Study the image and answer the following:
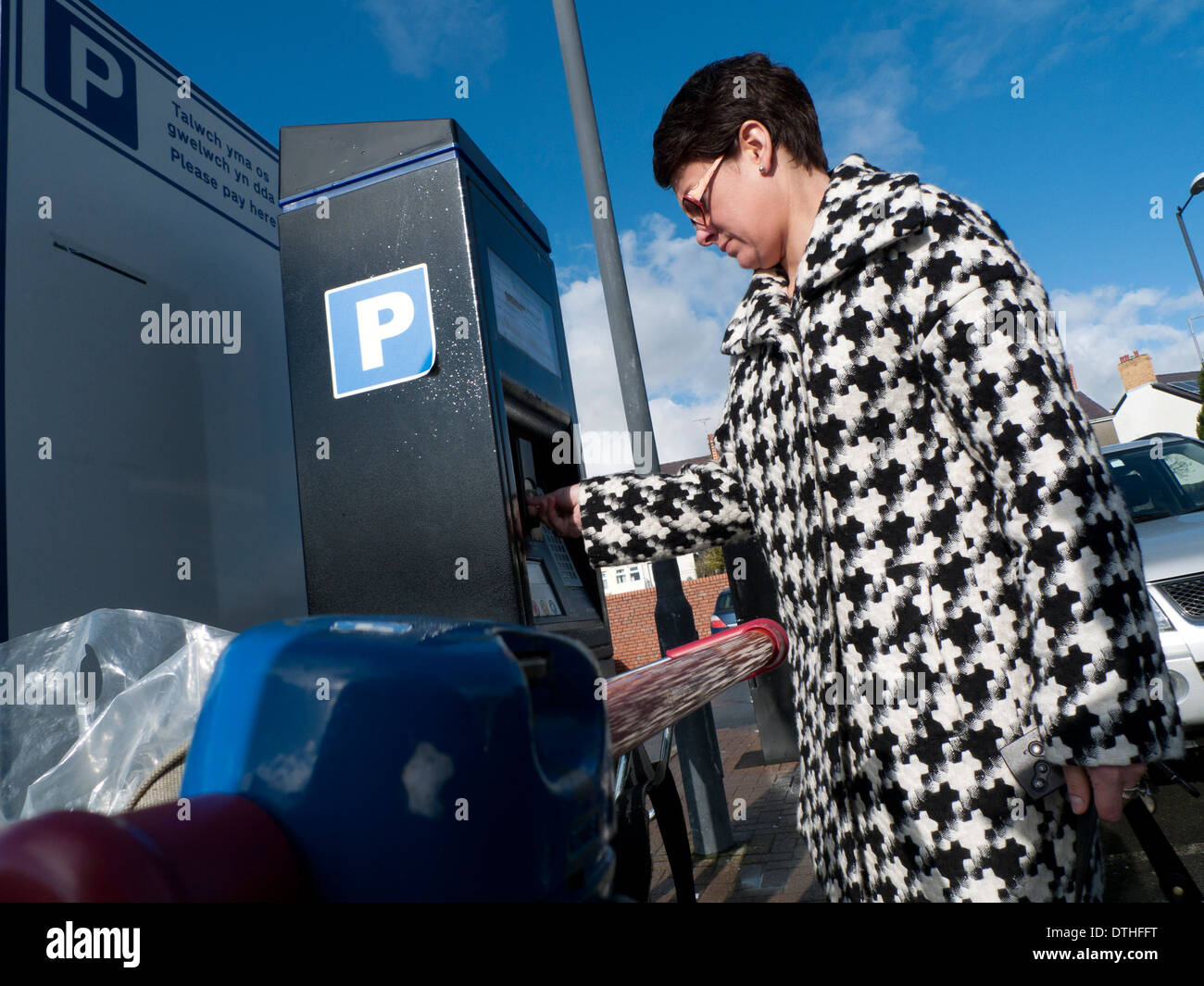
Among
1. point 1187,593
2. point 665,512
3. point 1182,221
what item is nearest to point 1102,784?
point 665,512

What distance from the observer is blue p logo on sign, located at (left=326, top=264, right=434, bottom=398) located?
5.84ft

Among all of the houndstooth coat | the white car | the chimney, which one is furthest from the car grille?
the chimney

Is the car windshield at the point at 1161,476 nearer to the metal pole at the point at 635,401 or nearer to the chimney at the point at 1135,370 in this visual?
the metal pole at the point at 635,401

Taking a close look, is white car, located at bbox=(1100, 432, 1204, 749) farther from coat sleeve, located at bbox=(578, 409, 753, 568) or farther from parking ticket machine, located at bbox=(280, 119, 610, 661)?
parking ticket machine, located at bbox=(280, 119, 610, 661)

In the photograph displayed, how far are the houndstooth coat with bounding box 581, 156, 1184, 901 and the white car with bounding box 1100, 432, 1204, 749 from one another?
2458mm

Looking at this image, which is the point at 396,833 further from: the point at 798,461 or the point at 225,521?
the point at 225,521

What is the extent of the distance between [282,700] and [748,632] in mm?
1227

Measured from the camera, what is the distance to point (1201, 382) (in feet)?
68.6

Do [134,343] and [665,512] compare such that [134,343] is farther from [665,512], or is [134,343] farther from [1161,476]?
[1161,476]

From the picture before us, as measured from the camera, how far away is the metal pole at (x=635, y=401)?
140 inches

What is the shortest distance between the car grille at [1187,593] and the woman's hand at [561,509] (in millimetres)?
3840

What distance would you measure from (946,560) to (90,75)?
242cm
